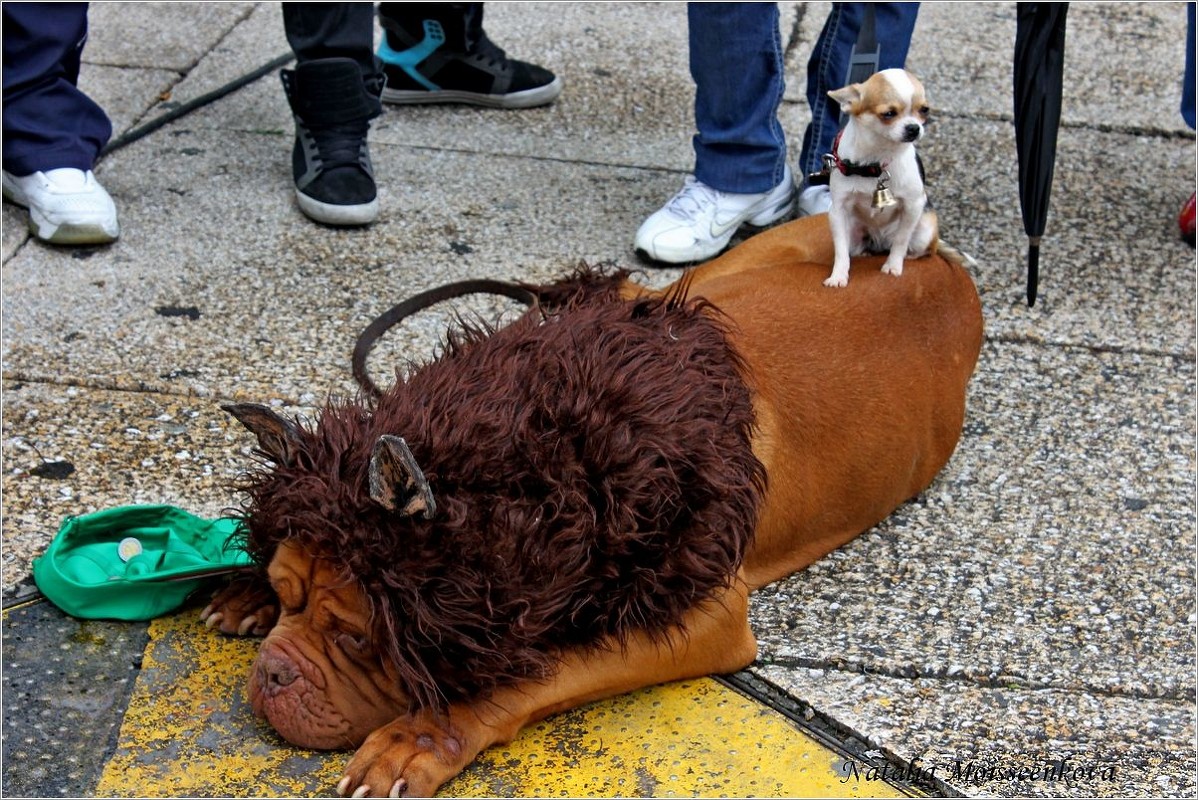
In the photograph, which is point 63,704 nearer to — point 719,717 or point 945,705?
point 719,717

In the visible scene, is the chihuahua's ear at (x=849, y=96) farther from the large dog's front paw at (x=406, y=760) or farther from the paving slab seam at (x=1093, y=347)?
the large dog's front paw at (x=406, y=760)

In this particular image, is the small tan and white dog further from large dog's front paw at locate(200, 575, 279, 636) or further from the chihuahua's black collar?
large dog's front paw at locate(200, 575, 279, 636)

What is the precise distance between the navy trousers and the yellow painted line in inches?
94.2

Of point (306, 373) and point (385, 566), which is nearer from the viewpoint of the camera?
point (385, 566)

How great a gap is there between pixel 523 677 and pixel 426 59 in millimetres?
3830

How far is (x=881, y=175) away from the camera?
3309 mm

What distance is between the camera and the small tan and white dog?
10.3ft

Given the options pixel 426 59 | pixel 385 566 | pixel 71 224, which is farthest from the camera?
pixel 426 59

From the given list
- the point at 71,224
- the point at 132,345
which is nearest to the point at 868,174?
the point at 132,345

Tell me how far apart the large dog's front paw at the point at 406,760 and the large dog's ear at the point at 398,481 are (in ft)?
1.44

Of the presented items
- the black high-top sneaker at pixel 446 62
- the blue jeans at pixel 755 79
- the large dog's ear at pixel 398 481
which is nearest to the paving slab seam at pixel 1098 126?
the blue jeans at pixel 755 79

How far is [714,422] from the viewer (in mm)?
2705

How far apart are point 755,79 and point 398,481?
2680mm

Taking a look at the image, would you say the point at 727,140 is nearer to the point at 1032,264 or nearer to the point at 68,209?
the point at 1032,264
